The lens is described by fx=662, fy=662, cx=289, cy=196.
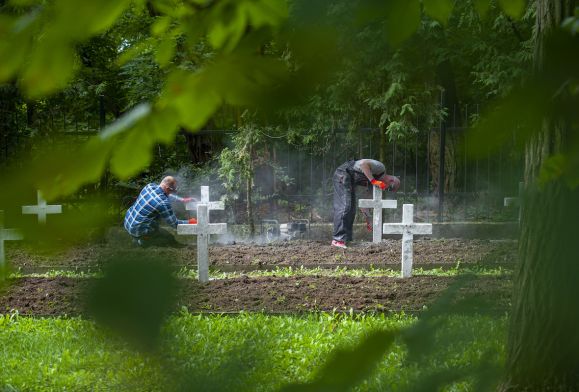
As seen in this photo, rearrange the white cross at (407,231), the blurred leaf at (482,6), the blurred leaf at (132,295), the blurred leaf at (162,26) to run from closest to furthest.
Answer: the blurred leaf at (132,295), the blurred leaf at (162,26), the blurred leaf at (482,6), the white cross at (407,231)

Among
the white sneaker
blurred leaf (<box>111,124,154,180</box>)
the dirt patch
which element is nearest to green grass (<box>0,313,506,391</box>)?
blurred leaf (<box>111,124,154,180</box>)

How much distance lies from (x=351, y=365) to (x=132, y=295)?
23 cm

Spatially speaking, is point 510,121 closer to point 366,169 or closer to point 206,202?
point 366,169

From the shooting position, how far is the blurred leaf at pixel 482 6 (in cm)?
137

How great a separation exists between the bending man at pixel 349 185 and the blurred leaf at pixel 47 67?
9634mm

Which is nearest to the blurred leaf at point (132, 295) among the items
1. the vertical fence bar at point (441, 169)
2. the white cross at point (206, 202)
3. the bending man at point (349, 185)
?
the bending man at point (349, 185)

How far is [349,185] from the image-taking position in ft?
35.7

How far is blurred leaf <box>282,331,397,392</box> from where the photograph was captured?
0.55m

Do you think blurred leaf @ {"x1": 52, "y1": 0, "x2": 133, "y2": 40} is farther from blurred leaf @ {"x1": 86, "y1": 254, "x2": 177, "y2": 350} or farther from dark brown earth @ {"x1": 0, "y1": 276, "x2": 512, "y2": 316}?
dark brown earth @ {"x1": 0, "y1": 276, "x2": 512, "y2": 316}

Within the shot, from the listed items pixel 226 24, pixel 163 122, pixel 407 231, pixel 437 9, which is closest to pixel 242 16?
pixel 226 24

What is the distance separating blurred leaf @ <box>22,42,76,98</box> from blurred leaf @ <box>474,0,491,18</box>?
1028 mm

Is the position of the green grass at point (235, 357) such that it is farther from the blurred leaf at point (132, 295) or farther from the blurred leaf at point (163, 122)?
the blurred leaf at point (163, 122)

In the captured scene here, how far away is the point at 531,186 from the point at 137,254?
0.39 m

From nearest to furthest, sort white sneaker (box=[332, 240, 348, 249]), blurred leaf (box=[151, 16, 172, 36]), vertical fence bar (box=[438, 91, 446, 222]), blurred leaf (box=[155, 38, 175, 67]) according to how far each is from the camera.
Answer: blurred leaf (box=[155, 38, 175, 67]) → blurred leaf (box=[151, 16, 172, 36]) → white sneaker (box=[332, 240, 348, 249]) → vertical fence bar (box=[438, 91, 446, 222])
